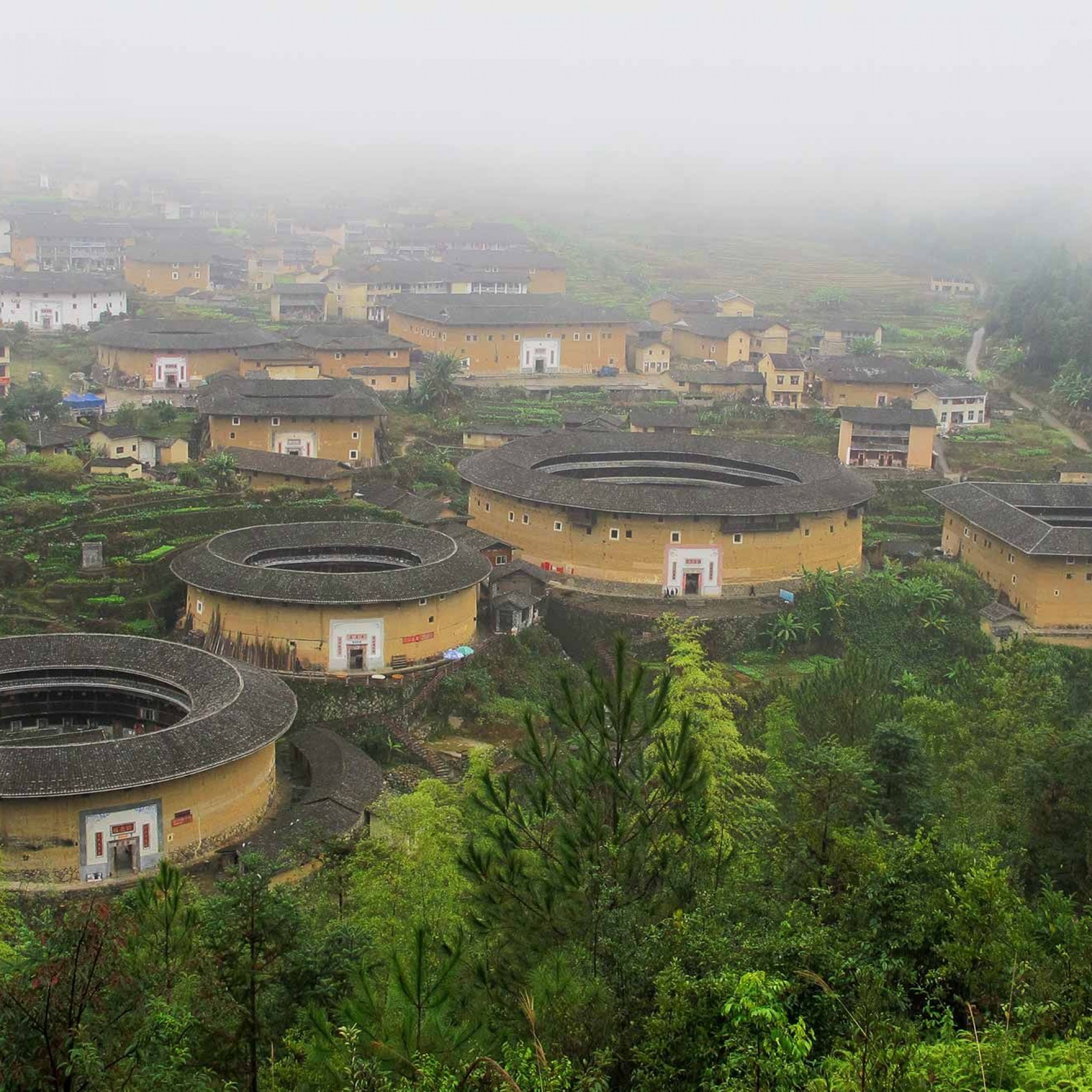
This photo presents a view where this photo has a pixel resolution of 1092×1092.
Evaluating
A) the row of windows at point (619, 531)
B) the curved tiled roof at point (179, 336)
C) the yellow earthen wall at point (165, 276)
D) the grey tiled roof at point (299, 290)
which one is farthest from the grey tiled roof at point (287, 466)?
the yellow earthen wall at point (165, 276)

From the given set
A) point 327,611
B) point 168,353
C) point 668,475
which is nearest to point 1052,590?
point 668,475

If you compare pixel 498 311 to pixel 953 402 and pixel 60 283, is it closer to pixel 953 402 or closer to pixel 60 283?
pixel 60 283

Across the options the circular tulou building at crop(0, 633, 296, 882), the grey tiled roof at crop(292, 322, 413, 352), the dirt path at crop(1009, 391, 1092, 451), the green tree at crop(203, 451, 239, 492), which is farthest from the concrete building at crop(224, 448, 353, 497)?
the dirt path at crop(1009, 391, 1092, 451)

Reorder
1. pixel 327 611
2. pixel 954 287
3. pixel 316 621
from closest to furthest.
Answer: pixel 327 611
pixel 316 621
pixel 954 287

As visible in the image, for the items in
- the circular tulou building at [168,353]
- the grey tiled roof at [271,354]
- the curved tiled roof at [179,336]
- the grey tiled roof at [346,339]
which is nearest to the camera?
the circular tulou building at [168,353]

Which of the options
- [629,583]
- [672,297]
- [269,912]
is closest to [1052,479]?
[629,583]

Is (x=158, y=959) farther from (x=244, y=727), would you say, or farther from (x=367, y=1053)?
(x=244, y=727)

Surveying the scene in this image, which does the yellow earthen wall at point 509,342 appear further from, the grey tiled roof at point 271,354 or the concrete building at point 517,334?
the grey tiled roof at point 271,354
